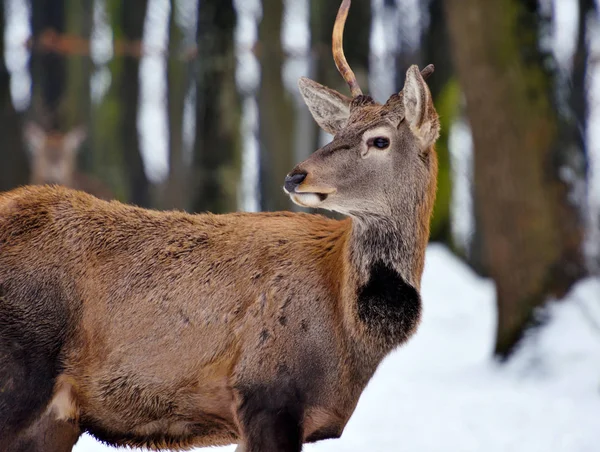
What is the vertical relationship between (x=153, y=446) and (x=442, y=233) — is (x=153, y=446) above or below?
above

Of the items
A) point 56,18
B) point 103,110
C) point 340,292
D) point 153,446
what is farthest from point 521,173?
point 103,110

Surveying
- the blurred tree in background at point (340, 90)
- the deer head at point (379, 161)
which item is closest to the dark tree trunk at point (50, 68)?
the blurred tree in background at point (340, 90)

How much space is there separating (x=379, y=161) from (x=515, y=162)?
13.8 ft

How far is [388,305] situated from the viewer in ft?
17.4

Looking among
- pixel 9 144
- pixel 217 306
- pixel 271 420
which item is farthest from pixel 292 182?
pixel 9 144

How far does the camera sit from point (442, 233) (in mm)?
16938

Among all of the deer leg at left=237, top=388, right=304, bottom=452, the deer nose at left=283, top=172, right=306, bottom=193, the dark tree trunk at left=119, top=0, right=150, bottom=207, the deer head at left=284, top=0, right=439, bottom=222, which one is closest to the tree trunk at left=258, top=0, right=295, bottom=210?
the dark tree trunk at left=119, top=0, right=150, bottom=207

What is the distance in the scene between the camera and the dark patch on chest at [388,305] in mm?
5242

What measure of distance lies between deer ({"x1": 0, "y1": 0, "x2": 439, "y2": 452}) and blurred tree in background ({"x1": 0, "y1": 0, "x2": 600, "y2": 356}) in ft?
13.0

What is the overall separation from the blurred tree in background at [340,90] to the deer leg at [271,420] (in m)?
4.70

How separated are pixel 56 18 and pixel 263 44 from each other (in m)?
9.86

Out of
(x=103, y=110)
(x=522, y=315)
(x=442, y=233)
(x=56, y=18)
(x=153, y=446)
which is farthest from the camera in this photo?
(x=103, y=110)

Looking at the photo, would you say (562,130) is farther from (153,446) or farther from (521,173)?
(153,446)

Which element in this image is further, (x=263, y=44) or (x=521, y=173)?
(x=263, y=44)
